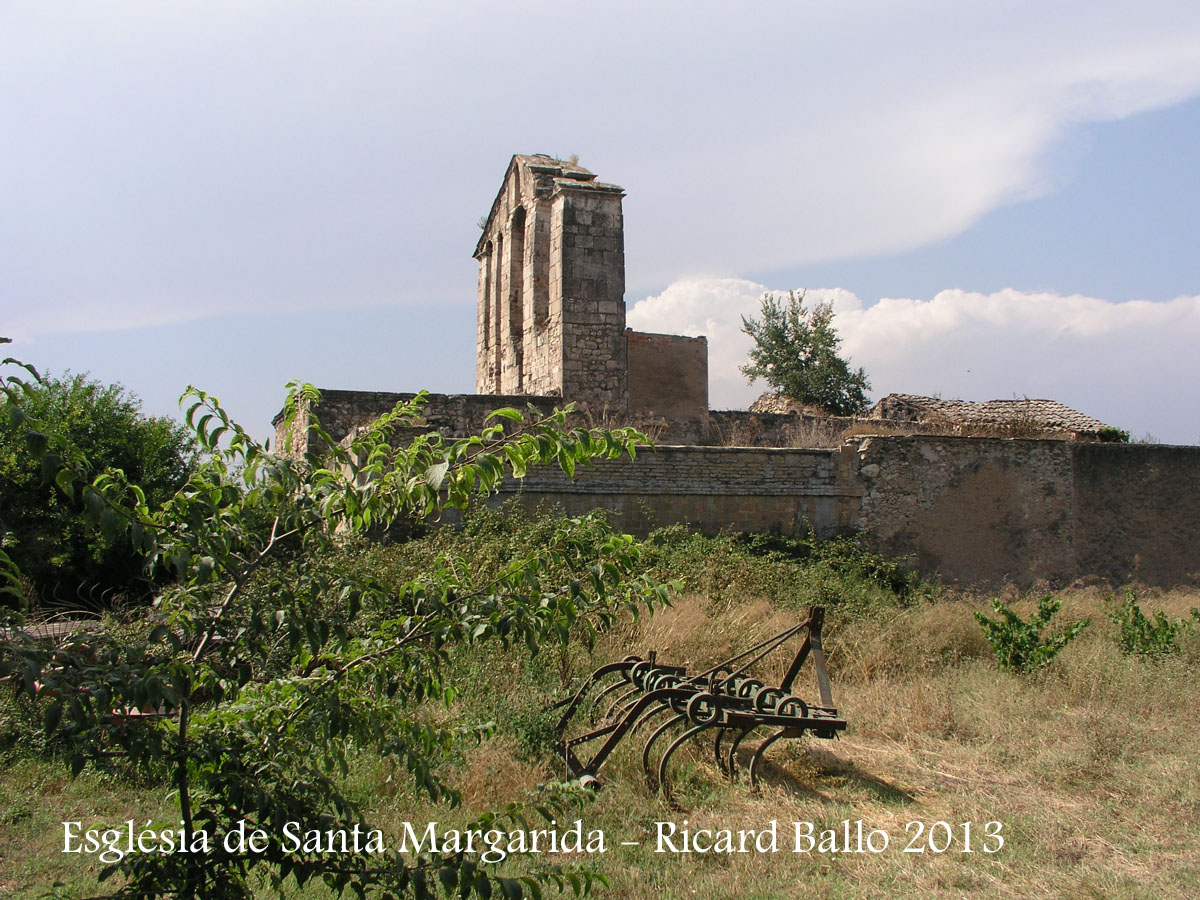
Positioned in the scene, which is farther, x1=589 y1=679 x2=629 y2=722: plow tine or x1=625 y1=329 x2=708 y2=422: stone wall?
x1=625 y1=329 x2=708 y2=422: stone wall

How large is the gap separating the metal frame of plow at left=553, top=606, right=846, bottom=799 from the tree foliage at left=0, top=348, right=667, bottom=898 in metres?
2.49

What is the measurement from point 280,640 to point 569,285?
445 inches

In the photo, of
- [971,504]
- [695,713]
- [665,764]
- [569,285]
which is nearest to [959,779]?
[695,713]

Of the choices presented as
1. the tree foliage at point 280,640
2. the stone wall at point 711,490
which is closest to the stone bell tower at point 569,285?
the stone wall at point 711,490

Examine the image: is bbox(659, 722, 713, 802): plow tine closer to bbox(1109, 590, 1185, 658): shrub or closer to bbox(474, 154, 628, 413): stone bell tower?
bbox(1109, 590, 1185, 658): shrub

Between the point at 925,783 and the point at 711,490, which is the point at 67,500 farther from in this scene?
the point at 925,783

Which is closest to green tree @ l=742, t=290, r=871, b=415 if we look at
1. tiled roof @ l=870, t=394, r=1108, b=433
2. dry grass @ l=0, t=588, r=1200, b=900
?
tiled roof @ l=870, t=394, r=1108, b=433

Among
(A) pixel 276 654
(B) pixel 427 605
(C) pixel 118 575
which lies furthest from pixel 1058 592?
(C) pixel 118 575

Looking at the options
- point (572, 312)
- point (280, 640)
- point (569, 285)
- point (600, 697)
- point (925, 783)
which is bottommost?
point (925, 783)

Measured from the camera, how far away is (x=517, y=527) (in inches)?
390

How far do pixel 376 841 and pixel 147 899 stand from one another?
24.3 inches

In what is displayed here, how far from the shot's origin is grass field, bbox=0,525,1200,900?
4371 mm

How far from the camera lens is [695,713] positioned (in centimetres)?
558

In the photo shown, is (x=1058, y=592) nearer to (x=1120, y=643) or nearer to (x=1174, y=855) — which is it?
(x=1120, y=643)
